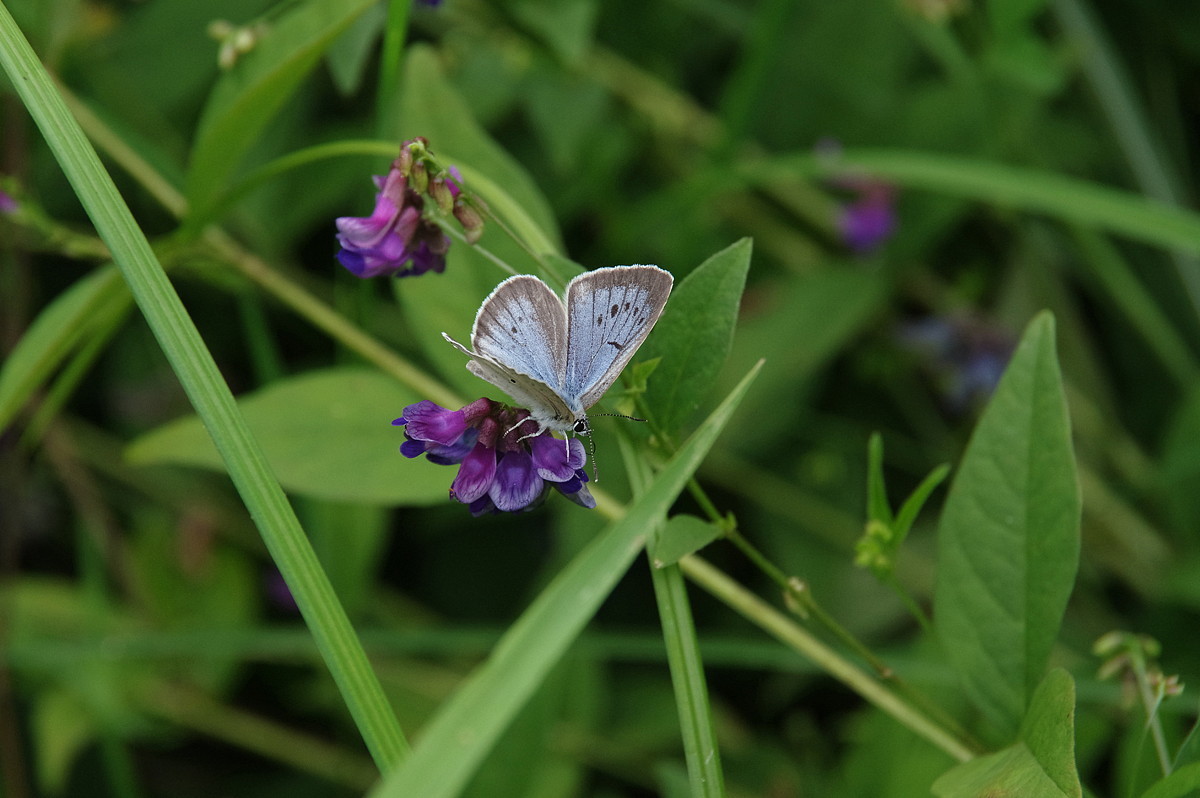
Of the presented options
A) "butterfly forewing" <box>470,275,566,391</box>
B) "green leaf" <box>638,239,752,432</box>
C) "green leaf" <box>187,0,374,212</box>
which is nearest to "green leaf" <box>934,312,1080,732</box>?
"green leaf" <box>638,239,752,432</box>

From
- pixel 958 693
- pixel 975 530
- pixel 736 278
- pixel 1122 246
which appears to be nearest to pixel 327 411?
pixel 736 278

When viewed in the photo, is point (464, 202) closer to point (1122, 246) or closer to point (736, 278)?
point (736, 278)

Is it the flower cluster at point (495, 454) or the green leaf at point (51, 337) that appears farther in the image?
the green leaf at point (51, 337)

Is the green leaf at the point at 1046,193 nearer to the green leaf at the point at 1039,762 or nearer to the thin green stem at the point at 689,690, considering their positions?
the green leaf at the point at 1039,762

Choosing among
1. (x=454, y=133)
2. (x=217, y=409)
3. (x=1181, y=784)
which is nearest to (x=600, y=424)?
(x=454, y=133)

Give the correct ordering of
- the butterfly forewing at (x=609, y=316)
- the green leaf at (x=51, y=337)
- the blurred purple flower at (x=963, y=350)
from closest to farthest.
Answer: the butterfly forewing at (x=609, y=316), the green leaf at (x=51, y=337), the blurred purple flower at (x=963, y=350)

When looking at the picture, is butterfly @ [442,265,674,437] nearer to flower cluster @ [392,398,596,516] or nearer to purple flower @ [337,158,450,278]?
flower cluster @ [392,398,596,516]

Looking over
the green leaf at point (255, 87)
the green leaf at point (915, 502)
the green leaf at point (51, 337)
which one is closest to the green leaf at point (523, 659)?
the green leaf at point (915, 502)
